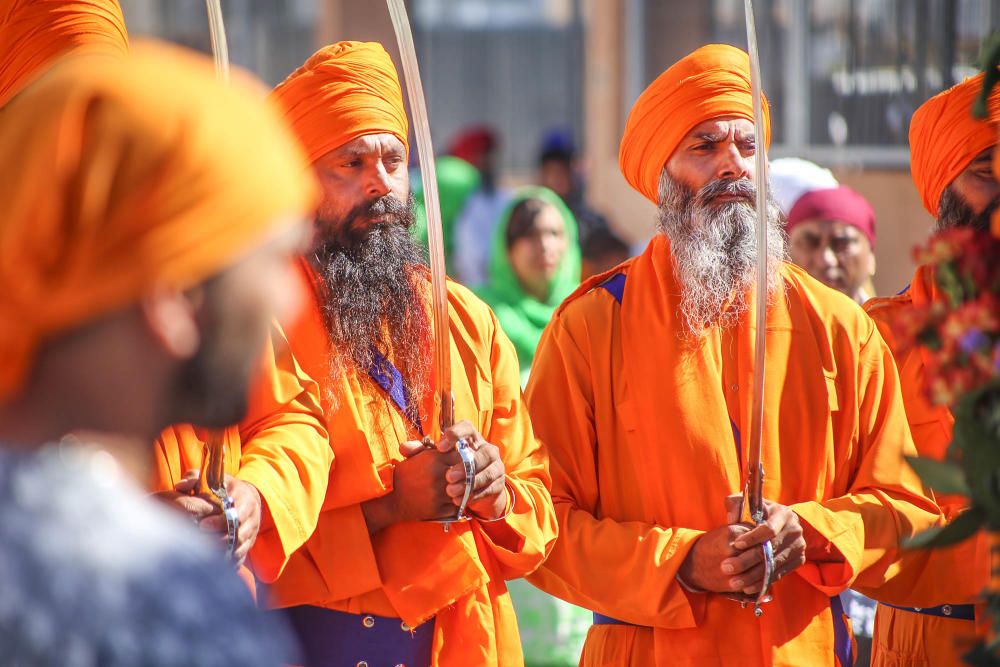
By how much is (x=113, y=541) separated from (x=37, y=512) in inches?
3.3

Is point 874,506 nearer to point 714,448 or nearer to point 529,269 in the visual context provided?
point 714,448

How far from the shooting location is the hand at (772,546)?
9.48ft

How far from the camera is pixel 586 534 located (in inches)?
124

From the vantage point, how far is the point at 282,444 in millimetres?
2936

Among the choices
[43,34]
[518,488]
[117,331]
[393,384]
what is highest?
[43,34]

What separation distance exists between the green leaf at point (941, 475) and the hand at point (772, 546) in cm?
98

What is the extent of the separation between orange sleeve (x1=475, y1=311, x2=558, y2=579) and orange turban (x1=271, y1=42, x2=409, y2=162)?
71cm

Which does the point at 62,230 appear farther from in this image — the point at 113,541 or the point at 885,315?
the point at 885,315

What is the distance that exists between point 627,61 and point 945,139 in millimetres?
7397

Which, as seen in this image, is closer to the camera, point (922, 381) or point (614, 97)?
point (922, 381)

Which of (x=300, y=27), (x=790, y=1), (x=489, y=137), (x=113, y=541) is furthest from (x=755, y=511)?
(x=300, y=27)

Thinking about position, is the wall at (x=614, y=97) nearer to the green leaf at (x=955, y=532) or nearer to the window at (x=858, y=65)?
the window at (x=858, y=65)

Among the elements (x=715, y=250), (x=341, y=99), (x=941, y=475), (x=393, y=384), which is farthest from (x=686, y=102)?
(x=941, y=475)

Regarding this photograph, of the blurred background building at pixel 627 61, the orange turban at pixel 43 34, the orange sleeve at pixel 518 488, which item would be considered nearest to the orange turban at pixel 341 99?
the orange turban at pixel 43 34
